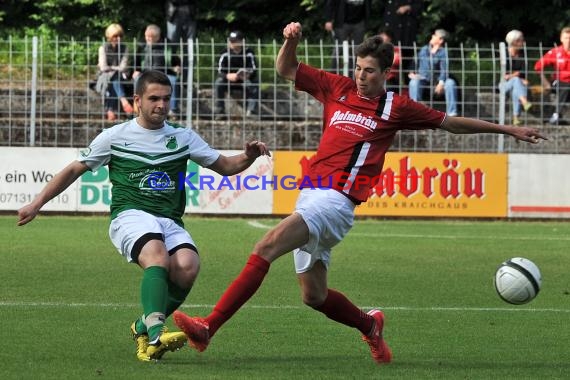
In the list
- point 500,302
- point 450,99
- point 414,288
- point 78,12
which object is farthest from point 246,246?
point 78,12

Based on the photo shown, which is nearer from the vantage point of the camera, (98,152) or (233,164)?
(98,152)

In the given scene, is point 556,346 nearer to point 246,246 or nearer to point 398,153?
point 246,246

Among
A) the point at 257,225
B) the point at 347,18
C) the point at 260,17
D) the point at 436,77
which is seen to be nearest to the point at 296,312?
the point at 257,225

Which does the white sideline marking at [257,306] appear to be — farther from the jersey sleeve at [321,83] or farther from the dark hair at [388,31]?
the dark hair at [388,31]

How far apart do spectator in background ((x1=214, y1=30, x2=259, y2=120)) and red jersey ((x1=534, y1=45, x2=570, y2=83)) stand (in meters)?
4.39

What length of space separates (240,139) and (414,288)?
888cm

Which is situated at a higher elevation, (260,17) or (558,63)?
(260,17)

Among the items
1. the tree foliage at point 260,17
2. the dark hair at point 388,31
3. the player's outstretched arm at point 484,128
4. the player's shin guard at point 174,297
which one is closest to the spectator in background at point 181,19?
the dark hair at point 388,31

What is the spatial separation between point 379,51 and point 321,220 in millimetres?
1127

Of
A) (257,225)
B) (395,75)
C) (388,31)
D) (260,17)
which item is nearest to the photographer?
(257,225)

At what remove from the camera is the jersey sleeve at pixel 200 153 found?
8453 millimetres

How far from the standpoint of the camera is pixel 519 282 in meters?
8.52

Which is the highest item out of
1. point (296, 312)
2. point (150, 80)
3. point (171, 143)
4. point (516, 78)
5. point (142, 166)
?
point (516, 78)

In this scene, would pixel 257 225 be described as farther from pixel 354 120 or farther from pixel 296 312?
pixel 354 120
